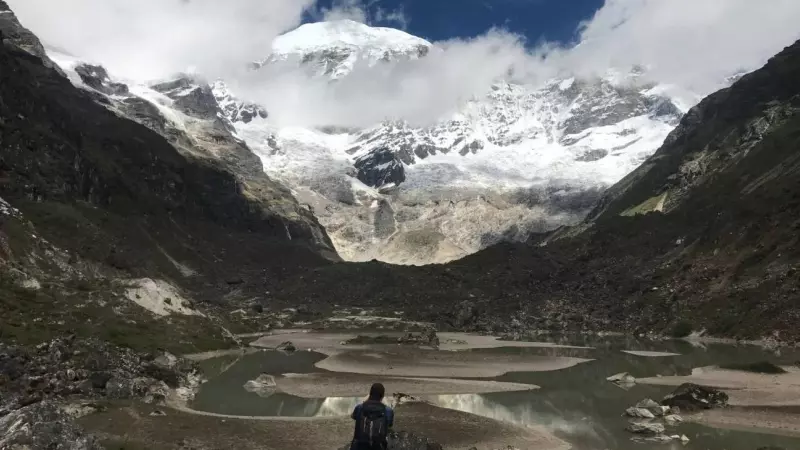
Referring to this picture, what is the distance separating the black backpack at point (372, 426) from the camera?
18.1 meters

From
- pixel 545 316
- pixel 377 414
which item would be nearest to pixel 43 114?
pixel 545 316

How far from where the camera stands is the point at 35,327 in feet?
176

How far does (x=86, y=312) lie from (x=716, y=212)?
509 ft

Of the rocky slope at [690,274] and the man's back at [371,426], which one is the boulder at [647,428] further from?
the rocky slope at [690,274]

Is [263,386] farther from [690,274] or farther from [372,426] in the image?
[690,274]

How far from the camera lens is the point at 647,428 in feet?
115

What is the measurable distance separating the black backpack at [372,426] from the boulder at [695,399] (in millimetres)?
30265

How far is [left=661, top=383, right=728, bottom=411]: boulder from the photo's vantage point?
41.4 meters

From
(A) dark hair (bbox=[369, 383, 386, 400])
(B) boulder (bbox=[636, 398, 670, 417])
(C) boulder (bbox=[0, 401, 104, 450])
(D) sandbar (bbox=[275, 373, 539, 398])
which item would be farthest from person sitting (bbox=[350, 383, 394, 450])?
(D) sandbar (bbox=[275, 373, 539, 398])

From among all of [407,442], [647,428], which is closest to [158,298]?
[407,442]

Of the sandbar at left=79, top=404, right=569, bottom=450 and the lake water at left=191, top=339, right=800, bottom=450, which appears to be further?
the lake water at left=191, top=339, right=800, bottom=450

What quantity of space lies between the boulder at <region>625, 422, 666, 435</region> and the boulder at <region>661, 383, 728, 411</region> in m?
6.57

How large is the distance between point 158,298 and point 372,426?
86.3 m

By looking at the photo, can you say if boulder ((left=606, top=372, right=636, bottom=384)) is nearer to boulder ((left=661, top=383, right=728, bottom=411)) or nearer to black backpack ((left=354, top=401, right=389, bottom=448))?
boulder ((left=661, top=383, right=728, bottom=411))
